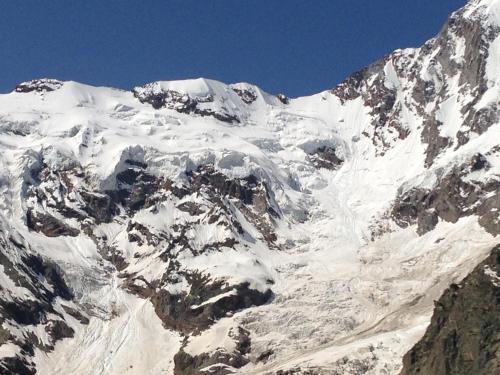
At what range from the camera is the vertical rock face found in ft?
507

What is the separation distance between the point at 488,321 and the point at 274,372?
48.5m

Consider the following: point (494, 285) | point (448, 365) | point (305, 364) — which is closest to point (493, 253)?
point (494, 285)

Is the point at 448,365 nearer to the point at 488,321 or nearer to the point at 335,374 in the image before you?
the point at 488,321

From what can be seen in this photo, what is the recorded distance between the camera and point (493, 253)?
17512 cm

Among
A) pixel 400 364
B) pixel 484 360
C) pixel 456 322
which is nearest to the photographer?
pixel 484 360

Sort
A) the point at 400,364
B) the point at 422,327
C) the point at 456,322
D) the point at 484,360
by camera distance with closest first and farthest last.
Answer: the point at 484,360
the point at 456,322
the point at 400,364
the point at 422,327

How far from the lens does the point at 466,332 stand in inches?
6339

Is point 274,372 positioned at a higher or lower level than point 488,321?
higher

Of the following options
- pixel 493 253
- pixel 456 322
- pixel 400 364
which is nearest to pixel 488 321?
pixel 456 322

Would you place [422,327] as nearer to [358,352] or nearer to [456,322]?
[358,352]

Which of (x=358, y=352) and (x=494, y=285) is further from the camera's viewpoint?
(x=358, y=352)

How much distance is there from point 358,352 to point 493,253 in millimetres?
31880

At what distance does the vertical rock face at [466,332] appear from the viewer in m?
155

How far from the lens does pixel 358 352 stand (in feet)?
635
